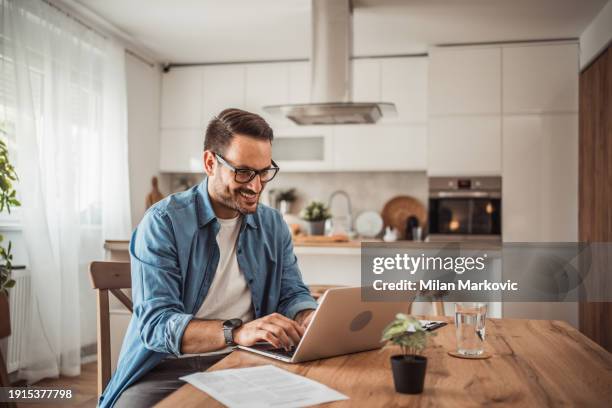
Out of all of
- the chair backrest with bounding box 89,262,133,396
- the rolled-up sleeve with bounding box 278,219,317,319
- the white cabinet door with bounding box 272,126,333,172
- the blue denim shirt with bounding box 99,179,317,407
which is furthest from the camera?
the white cabinet door with bounding box 272,126,333,172

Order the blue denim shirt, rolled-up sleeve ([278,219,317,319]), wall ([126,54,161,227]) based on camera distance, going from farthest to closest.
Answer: wall ([126,54,161,227])
rolled-up sleeve ([278,219,317,319])
the blue denim shirt

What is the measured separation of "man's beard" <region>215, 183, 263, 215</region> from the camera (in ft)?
5.69

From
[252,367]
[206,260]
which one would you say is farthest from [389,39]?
[252,367]

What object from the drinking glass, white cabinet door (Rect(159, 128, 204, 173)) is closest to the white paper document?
the drinking glass

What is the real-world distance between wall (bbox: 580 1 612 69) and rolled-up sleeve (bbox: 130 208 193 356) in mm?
3406

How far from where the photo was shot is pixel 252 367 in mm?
1228

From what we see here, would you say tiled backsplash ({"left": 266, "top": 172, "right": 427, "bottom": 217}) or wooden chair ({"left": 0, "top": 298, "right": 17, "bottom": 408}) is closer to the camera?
wooden chair ({"left": 0, "top": 298, "right": 17, "bottom": 408})

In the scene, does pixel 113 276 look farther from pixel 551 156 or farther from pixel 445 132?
pixel 551 156

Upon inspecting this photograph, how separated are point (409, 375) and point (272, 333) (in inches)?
14.2

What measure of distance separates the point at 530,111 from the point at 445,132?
2.27 ft

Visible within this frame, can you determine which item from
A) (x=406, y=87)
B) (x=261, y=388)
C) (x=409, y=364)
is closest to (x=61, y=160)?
(x=406, y=87)

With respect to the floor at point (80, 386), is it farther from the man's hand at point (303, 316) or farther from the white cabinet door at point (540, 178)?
the white cabinet door at point (540, 178)

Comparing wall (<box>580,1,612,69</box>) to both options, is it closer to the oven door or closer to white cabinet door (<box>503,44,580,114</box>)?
white cabinet door (<box>503,44,580,114</box>)

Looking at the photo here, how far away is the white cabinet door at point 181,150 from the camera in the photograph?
17.6 feet
